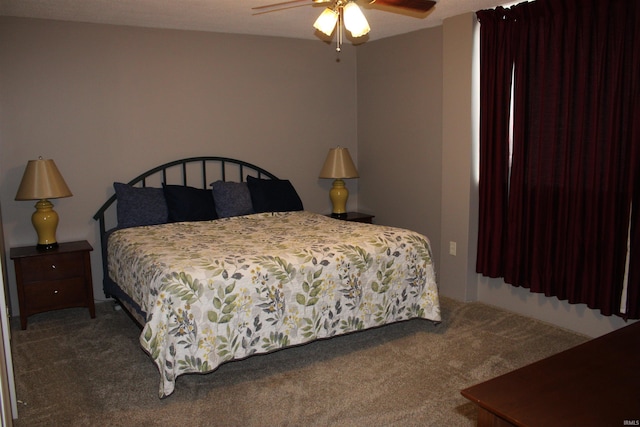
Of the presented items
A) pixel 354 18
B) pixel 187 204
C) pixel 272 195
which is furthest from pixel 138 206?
pixel 354 18

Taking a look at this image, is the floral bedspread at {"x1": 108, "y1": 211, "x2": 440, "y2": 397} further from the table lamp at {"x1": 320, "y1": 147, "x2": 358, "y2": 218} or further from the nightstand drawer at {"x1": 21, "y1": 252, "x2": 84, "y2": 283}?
the table lamp at {"x1": 320, "y1": 147, "x2": 358, "y2": 218}

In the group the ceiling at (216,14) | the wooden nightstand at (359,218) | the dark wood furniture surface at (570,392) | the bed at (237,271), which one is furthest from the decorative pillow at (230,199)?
the dark wood furniture surface at (570,392)

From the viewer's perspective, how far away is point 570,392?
1.53 metres

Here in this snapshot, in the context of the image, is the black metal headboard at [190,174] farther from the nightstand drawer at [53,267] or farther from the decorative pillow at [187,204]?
the nightstand drawer at [53,267]

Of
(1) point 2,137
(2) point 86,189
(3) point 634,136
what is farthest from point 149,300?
(3) point 634,136

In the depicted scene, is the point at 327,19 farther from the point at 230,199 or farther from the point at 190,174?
the point at 190,174

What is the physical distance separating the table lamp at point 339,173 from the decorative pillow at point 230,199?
2.90ft

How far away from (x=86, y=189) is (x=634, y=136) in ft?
12.8

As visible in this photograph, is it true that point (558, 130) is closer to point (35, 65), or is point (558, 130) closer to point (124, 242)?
point (124, 242)

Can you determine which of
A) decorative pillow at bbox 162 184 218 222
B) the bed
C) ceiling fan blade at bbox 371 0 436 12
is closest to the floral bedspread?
the bed

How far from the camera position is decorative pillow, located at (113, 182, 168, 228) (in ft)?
13.3

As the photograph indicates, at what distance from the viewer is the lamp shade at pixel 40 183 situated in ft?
12.1

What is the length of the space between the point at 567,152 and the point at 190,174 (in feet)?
9.92

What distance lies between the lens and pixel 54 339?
354 centimetres
